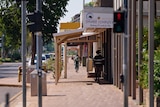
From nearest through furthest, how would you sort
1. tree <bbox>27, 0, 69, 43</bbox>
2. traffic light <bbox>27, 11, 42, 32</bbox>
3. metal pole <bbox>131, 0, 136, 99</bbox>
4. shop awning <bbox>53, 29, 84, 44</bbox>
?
traffic light <bbox>27, 11, 42, 32</bbox>, metal pole <bbox>131, 0, 136, 99</bbox>, shop awning <bbox>53, 29, 84, 44</bbox>, tree <bbox>27, 0, 69, 43</bbox>

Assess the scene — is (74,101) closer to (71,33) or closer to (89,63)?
(71,33)

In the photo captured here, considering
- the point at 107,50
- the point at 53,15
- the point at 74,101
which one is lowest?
the point at 74,101

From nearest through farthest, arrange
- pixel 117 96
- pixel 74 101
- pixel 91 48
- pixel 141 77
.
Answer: pixel 141 77, pixel 74 101, pixel 117 96, pixel 91 48

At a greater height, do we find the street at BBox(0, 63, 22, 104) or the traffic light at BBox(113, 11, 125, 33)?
the traffic light at BBox(113, 11, 125, 33)

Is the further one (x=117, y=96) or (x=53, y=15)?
(x=53, y=15)

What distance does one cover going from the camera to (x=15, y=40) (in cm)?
4212

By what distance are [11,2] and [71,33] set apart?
41.1 ft

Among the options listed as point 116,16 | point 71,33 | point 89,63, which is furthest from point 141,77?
point 89,63

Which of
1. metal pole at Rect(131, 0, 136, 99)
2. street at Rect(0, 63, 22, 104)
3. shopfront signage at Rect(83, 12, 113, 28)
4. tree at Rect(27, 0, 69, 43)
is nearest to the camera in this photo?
metal pole at Rect(131, 0, 136, 99)

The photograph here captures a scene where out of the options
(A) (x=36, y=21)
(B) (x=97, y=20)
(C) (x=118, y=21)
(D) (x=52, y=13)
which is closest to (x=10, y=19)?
(D) (x=52, y=13)

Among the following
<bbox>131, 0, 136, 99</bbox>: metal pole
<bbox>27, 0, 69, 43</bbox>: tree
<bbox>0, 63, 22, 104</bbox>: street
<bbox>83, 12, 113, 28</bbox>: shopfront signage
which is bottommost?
<bbox>0, 63, 22, 104</bbox>: street

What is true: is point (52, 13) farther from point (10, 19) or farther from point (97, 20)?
point (97, 20)

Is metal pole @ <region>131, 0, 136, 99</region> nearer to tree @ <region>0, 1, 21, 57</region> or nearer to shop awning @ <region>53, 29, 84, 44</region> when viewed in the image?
shop awning @ <region>53, 29, 84, 44</region>

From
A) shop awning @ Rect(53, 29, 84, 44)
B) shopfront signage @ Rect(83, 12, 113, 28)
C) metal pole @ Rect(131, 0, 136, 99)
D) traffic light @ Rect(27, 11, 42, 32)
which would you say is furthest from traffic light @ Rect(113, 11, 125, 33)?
shop awning @ Rect(53, 29, 84, 44)
